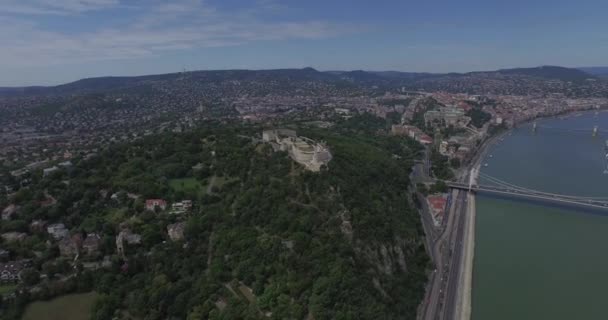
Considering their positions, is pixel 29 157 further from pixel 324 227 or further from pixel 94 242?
pixel 324 227

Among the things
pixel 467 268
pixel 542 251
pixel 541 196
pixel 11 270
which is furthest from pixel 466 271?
pixel 11 270

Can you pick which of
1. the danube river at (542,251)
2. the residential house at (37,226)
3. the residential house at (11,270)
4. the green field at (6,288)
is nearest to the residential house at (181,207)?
the residential house at (37,226)

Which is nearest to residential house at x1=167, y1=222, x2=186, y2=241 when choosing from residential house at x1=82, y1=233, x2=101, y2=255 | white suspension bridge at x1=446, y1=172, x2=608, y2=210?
residential house at x1=82, y1=233, x2=101, y2=255

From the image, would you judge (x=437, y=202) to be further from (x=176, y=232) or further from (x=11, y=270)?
(x=11, y=270)

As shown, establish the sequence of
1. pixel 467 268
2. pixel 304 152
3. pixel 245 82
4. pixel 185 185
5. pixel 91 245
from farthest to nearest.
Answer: pixel 245 82 → pixel 304 152 → pixel 185 185 → pixel 467 268 → pixel 91 245

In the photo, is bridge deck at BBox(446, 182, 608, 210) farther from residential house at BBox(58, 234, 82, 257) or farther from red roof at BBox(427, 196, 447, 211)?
residential house at BBox(58, 234, 82, 257)
